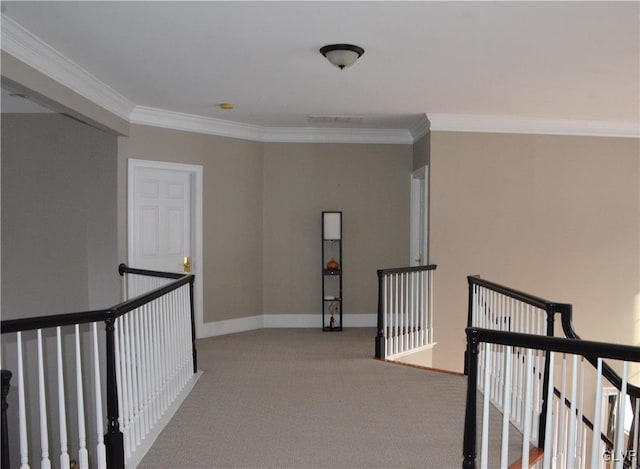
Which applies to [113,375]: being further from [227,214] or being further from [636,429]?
[227,214]

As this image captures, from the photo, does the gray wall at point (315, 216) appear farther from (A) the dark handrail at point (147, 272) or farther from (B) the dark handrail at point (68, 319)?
(B) the dark handrail at point (68, 319)

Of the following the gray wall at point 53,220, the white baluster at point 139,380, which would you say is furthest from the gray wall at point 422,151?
the white baluster at point 139,380

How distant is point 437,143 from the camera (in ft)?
22.6

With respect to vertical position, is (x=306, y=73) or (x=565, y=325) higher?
(x=306, y=73)

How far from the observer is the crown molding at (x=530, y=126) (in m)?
6.80

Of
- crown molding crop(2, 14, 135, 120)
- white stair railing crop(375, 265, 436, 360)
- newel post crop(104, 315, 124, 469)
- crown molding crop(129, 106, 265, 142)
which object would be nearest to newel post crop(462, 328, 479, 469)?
newel post crop(104, 315, 124, 469)

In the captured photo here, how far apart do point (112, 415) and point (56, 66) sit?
110 inches

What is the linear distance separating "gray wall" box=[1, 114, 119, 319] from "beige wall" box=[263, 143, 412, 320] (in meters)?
2.30

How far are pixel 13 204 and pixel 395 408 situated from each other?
15.4 feet

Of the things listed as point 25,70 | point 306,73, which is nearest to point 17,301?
point 25,70

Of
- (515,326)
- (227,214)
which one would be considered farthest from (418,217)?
(515,326)

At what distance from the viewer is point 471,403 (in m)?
3.05

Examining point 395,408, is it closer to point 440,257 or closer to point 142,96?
point 440,257

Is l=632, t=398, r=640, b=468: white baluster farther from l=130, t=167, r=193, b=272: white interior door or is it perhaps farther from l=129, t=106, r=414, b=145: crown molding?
Result: l=129, t=106, r=414, b=145: crown molding
